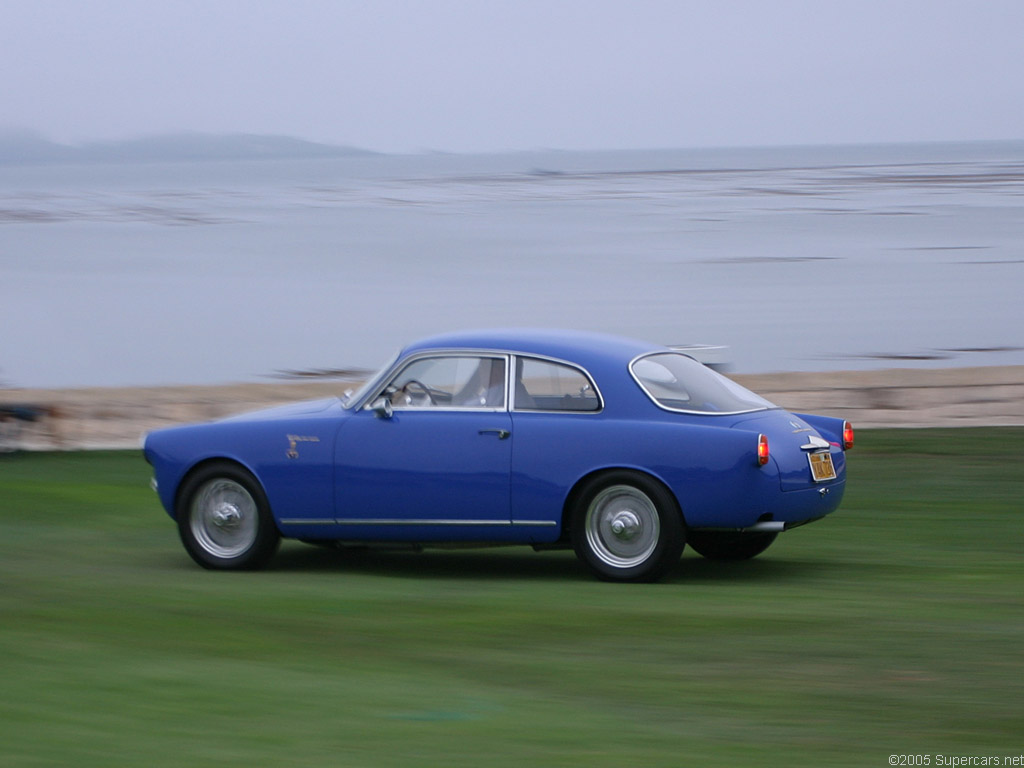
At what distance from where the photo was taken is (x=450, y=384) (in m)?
8.49

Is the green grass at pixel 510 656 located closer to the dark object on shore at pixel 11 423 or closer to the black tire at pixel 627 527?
the black tire at pixel 627 527

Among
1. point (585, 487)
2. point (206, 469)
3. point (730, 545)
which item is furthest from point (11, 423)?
point (585, 487)

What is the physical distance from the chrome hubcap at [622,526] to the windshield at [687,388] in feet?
1.89

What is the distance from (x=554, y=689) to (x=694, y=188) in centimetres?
15569

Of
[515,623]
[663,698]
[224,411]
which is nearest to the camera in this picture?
[663,698]

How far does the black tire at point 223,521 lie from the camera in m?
8.76

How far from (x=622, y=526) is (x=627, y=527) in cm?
3

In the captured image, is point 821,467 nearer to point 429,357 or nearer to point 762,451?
point 762,451

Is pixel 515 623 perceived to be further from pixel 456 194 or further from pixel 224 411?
pixel 456 194

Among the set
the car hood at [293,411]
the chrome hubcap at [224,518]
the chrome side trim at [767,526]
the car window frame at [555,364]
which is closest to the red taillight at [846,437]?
the chrome side trim at [767,526]

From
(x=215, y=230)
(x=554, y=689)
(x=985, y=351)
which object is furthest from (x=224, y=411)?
(x=215, y=230)

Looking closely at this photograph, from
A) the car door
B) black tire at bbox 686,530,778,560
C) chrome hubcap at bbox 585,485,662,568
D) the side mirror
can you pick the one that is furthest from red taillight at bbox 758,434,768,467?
the side mirror

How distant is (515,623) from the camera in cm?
689

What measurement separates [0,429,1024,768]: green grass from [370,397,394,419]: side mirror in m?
0.99
